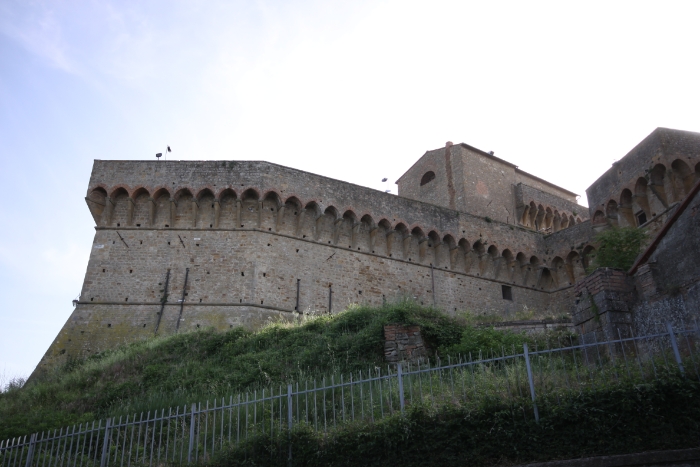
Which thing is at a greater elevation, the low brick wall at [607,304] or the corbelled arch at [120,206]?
the corbelled arch at [120,206]

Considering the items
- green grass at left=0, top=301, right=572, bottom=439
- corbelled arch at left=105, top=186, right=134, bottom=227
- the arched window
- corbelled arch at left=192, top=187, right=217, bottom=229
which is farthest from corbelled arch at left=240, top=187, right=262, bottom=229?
the arched window

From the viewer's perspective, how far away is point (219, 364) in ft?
48.0

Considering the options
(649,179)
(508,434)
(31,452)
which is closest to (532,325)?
(649,179)

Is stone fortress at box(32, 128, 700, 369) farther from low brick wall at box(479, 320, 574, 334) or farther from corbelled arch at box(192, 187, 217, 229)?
low brick wall at box(479, 320, 574, 334)

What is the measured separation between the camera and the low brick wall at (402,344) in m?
13.1

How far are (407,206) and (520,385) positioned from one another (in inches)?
619

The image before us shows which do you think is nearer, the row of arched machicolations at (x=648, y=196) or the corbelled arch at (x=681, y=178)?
the corbelled arch at (x=681, y=178)

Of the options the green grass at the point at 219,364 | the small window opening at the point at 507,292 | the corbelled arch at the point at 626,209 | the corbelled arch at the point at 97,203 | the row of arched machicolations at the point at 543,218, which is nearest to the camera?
the green grass at the point at 219,364

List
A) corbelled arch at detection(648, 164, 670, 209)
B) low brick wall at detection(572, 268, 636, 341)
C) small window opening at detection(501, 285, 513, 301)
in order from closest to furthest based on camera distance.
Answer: low brick wall at detection(572, 268, 636, 341) → corbelled arch at detection(648, 164, 670, 209) → small window opening at detection(501, 285, 513, 301)

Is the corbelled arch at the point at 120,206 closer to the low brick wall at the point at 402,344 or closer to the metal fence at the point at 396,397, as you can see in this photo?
the metal fence at the point at 396,397

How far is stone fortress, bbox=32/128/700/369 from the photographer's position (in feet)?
63.2

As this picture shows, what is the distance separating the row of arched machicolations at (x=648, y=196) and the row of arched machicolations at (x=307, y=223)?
2.38 m

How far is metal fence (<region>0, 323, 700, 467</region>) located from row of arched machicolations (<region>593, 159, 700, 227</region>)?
1113cm

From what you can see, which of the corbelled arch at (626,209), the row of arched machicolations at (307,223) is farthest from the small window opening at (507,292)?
the corbelled arch at (626,209)
